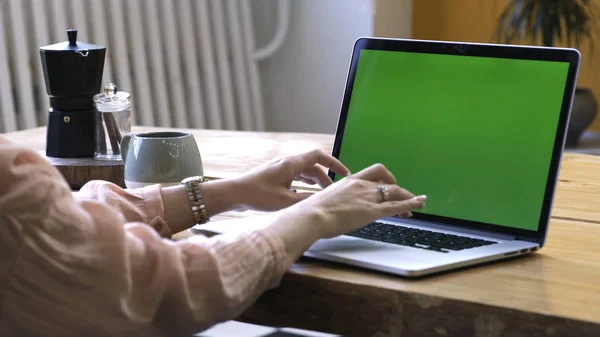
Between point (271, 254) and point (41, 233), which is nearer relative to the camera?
point (41, 233)

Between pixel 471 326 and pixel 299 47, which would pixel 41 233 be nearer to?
pixel 471 326

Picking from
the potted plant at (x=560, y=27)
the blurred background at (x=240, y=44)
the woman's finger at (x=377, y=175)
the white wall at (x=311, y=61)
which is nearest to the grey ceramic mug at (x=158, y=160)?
the woman's finger at (x=377, y=175)

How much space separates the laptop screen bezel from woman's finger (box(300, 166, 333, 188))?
2.5 inches

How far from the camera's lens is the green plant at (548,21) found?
3119 mm

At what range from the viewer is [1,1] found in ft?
8.59

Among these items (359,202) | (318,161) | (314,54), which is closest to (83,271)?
(359,202)

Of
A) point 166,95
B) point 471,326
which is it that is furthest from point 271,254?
point 166,95

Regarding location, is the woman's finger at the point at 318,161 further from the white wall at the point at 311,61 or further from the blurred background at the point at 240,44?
the white wall at the point at 311,61

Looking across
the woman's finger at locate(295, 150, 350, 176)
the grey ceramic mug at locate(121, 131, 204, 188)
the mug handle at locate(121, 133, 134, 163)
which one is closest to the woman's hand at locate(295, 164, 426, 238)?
the woman's finger at locate(295, 150, 350, 176)

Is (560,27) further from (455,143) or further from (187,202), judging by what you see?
(187,202)

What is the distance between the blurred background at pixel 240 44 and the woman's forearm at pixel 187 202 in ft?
5.40

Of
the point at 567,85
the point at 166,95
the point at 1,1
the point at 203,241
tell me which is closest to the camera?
the point at 203,241

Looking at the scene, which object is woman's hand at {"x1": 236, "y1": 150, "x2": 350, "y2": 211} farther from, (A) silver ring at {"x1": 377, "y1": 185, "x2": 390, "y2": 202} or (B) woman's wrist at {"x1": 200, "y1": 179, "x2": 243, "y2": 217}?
(A) silver ring at {"x1": 377, "y1": 185, "x2": 390, "y2": 202}

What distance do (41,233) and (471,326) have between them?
1.39 feet
